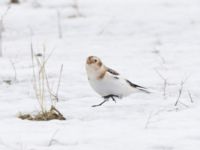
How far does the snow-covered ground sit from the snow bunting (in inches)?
3.0

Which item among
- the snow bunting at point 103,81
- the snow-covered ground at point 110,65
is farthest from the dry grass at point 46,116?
the snow bunting at point 103,81

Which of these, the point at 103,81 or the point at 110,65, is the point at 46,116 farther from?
the point at 110,65

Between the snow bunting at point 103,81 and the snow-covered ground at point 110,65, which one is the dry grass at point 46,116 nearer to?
the snow-covered ground at point 110,65

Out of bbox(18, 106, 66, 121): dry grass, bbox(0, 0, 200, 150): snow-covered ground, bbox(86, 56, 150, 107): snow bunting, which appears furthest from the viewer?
bbox(86, 56, 150, 107): snow bunting

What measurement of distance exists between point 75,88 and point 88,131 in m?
1.19

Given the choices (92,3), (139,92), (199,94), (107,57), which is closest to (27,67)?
(107,57)

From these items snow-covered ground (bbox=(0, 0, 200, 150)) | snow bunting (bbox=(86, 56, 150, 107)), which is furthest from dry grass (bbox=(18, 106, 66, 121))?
snow bunting (bbox=(86, 56, 150, 107))

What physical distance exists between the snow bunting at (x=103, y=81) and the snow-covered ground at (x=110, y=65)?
0.25 ft

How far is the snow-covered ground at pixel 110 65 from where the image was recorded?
12.1 ft

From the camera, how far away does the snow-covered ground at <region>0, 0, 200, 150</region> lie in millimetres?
3703

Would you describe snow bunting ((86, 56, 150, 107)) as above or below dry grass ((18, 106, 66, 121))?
above

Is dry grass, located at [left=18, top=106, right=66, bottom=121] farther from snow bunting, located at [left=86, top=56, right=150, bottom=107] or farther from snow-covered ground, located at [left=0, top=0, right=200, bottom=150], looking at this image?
snow bunting, located at [left=86, top=56, right=150, bottom=107]

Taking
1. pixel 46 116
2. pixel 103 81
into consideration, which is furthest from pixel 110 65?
pixel 46 116

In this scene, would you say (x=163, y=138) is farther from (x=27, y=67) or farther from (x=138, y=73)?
(x=27, y=67)
